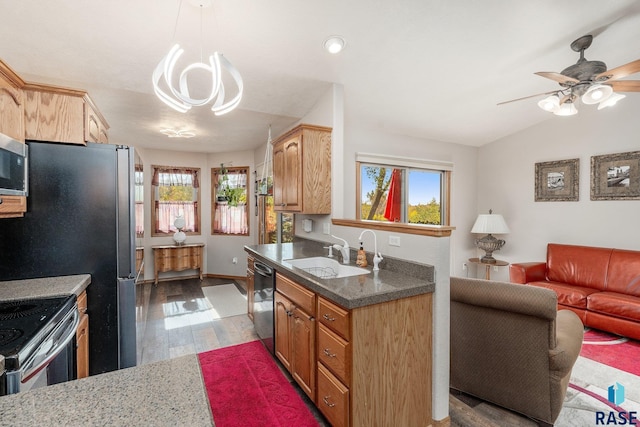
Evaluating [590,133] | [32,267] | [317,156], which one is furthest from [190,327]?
[590,133]

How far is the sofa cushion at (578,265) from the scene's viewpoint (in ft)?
11.6

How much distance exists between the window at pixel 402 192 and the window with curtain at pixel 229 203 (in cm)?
273

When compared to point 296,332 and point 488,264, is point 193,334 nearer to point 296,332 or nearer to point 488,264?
point 296,332

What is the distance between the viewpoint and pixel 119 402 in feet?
2.36

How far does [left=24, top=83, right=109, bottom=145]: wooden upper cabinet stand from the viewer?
192cm

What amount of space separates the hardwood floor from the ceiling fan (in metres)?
2.52

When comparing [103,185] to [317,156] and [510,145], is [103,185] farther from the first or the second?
[510,145]

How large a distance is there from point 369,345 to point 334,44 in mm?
2315

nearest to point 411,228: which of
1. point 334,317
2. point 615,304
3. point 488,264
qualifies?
point 334,317

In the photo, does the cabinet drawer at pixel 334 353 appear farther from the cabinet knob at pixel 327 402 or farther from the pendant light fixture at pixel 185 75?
the pendant light fixture at pixel 185 75

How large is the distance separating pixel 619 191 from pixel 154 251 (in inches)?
279

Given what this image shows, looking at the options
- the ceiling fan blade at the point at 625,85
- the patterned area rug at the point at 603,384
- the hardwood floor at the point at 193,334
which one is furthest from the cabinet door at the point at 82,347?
the ceiling fan blade at the point at 625,85

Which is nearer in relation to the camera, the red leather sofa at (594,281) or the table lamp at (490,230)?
the red leather sofa at (594,281)

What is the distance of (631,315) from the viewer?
9.47ft
